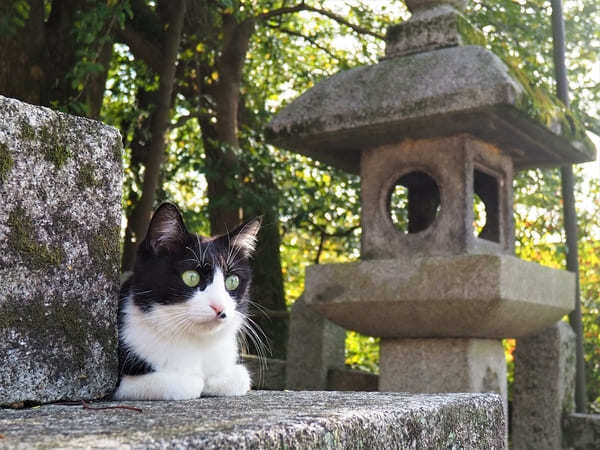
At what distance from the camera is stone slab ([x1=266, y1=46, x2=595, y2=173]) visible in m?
4.14

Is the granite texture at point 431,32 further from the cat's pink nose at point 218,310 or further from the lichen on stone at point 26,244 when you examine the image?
the lichen on stone at point 26,244

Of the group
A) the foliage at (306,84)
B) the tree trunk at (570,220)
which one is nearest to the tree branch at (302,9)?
the foliage at (306,84)

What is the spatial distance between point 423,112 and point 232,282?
2.30 metres

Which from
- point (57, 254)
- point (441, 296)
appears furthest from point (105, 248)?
point (441, 296)

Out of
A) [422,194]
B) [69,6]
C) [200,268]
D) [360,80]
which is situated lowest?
[200,268]

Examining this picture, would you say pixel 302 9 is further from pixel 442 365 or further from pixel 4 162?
pixel 4 162

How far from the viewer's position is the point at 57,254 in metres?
1.79

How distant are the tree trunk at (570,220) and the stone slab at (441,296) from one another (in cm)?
59

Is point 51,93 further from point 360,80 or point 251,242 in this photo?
point 251,242

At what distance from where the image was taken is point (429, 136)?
15.4 feet

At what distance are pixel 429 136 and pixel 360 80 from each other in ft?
1.81

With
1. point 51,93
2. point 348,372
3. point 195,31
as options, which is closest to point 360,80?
point 348,372

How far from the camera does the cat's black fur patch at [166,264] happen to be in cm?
214

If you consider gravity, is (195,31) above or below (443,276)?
above
